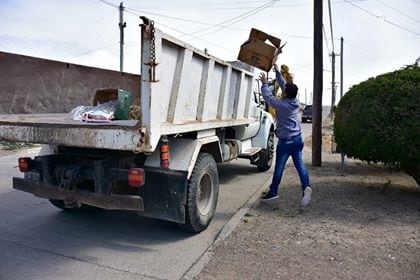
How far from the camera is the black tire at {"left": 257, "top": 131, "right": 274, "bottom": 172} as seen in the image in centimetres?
942

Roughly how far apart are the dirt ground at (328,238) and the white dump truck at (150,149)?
2.46 feet

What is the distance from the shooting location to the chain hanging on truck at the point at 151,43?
147 inches

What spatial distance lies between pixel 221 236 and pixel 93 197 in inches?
61.9

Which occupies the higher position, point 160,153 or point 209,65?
point 209,65

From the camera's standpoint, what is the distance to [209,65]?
533 cm

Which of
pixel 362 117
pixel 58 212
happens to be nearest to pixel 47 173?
pixel 58 212

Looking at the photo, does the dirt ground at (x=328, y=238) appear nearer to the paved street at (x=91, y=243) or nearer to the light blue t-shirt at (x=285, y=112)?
the paved street at (x=91, y=243)

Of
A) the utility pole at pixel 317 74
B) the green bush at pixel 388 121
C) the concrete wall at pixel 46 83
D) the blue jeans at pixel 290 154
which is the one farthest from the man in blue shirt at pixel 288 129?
the utility pole at pixel 317 74

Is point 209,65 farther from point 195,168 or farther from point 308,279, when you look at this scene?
point 308,279

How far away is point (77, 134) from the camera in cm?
416

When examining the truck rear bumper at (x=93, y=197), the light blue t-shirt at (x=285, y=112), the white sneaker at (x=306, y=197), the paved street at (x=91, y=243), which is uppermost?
the light blue t-shirt at (x=285, y=112)

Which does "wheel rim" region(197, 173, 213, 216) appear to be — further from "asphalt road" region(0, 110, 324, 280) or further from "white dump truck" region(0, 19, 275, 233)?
"asphalt road" region(0, 110, 324, 280)

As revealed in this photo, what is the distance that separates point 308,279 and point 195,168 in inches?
72.5

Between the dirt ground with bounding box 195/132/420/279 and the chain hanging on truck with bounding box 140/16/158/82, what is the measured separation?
1.96 m
